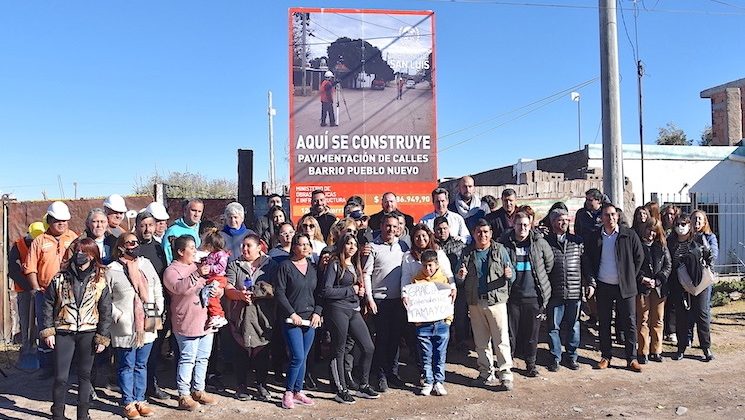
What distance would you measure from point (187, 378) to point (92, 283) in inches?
50.4

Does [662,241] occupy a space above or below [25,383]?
above

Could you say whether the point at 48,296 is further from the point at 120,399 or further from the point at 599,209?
the point at 599,209

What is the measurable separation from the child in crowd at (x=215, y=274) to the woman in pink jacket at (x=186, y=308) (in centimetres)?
5

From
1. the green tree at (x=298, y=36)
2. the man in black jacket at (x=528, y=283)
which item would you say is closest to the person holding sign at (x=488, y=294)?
the man in black jacket at (x=528, y=283)

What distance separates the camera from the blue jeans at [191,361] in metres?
5.68

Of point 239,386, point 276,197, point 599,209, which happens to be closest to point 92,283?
point 239,386

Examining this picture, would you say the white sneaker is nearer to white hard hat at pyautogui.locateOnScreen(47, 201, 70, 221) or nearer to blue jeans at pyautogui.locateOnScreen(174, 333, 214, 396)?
blue jeans at pyautogui.locateOnScreen(174, 333, 214, 396)

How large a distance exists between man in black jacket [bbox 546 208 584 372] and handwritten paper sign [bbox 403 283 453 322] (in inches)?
61.1

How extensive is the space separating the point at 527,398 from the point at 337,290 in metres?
2.21

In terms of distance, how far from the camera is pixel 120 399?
233 inches

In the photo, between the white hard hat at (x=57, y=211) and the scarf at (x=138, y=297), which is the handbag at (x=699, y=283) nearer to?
the scarf at (x=138, y=297)

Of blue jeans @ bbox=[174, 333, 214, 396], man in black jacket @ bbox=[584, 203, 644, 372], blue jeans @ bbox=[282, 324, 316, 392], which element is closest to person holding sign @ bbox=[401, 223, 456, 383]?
blue jeans @ bbox=[282, 324, 316, 392]

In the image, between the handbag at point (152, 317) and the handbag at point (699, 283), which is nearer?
the handbag at point (152, 317)

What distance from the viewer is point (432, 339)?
6.22 metres
